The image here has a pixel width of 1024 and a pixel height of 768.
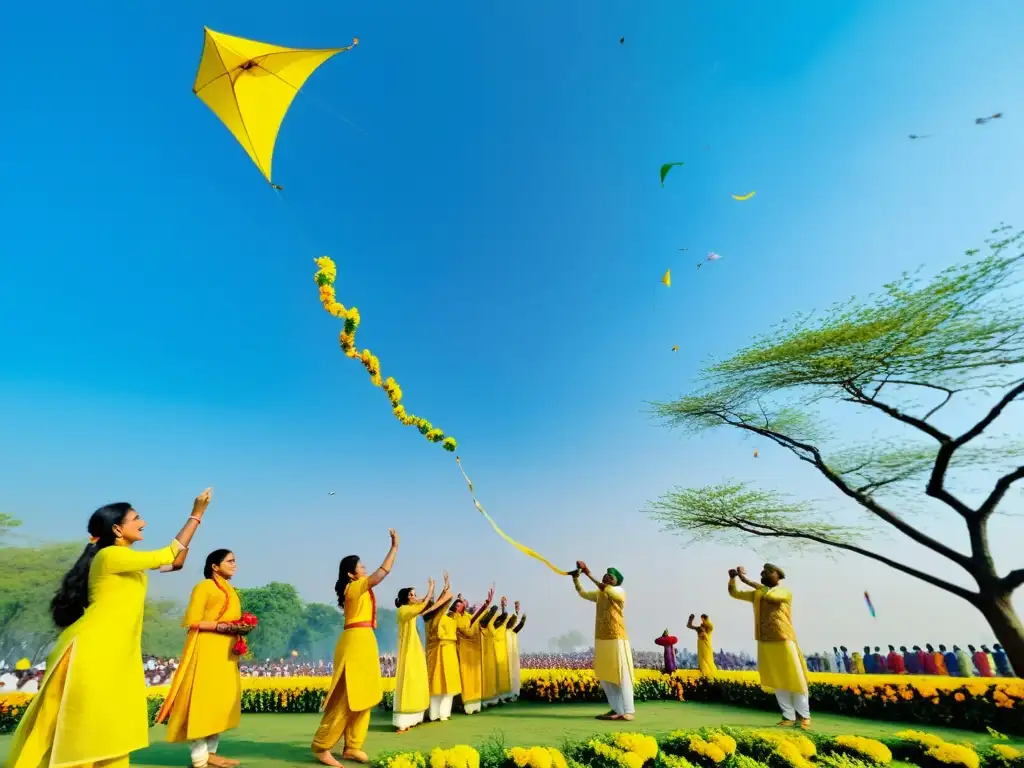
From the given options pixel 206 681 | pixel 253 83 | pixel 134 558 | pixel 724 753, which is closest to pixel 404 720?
pixel 206 681

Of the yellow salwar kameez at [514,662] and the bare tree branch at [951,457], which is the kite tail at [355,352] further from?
the bare tree branch at [951,457]

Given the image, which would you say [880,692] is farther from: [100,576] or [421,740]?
[100,576]

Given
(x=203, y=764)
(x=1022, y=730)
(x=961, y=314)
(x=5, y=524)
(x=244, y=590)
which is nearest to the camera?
(x=203, y=764)

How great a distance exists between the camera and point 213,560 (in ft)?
19.1

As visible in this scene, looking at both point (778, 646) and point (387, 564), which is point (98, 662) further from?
point (778, 646)

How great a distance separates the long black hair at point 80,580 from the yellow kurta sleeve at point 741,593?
28.0 ft

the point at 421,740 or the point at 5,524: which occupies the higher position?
the point at 5,524

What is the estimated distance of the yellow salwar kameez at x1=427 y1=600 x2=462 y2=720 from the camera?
348 inches

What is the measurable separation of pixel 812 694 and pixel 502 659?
6136 millimetres

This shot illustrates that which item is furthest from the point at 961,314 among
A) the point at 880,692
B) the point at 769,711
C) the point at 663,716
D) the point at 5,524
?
the point at 5,524

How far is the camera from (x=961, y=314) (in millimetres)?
12234

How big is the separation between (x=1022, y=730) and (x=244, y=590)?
6904 cm

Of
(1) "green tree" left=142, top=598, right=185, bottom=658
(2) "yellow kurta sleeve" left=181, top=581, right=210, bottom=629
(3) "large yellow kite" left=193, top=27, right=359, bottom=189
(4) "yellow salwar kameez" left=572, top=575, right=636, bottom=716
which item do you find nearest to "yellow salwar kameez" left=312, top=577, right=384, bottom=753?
(2) "yellow kurta sleeve" left=181, top=581, right=210, bottom=629

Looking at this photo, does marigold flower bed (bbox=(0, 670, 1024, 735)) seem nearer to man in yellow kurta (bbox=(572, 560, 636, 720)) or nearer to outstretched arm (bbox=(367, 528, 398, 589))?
man in yellow kurta (bbox=(572, 560, 636, 720))
